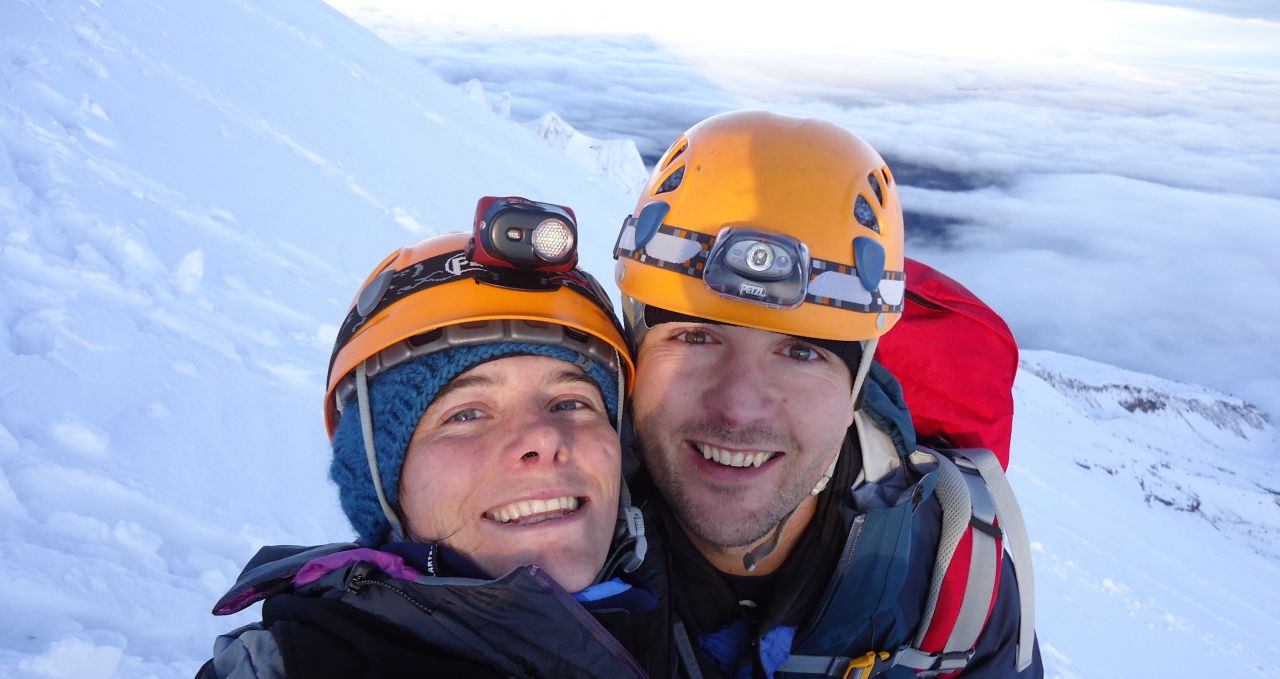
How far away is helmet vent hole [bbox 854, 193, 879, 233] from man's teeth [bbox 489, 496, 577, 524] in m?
1.60

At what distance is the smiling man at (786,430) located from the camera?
2.63m

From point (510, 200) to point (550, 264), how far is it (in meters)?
0.24

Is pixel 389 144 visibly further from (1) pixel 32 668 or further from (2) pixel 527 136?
(1) pixel 32 668

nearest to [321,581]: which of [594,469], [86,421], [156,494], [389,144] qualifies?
[594,469]

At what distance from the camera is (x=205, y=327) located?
5793 mm

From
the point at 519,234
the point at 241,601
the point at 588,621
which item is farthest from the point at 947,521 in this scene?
the point at 241,601

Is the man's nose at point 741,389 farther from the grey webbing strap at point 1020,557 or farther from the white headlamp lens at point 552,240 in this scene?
the grey webbing strap at point 1020,557

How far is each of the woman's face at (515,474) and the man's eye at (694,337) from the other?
59 cm

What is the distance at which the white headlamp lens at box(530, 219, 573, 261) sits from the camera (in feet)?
7.90

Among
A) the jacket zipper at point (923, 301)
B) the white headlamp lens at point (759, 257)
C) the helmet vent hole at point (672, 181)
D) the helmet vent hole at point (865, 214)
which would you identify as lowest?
the jacket zipper at point (923, 301)

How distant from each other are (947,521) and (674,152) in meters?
1.82

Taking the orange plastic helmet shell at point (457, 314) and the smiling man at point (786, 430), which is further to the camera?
the smiling man at point (786, 430)

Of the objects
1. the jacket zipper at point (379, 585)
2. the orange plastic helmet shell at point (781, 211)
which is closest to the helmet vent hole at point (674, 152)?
the orange plastic helmet shell at point (781, 211)

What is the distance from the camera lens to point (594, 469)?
7.22 feet
